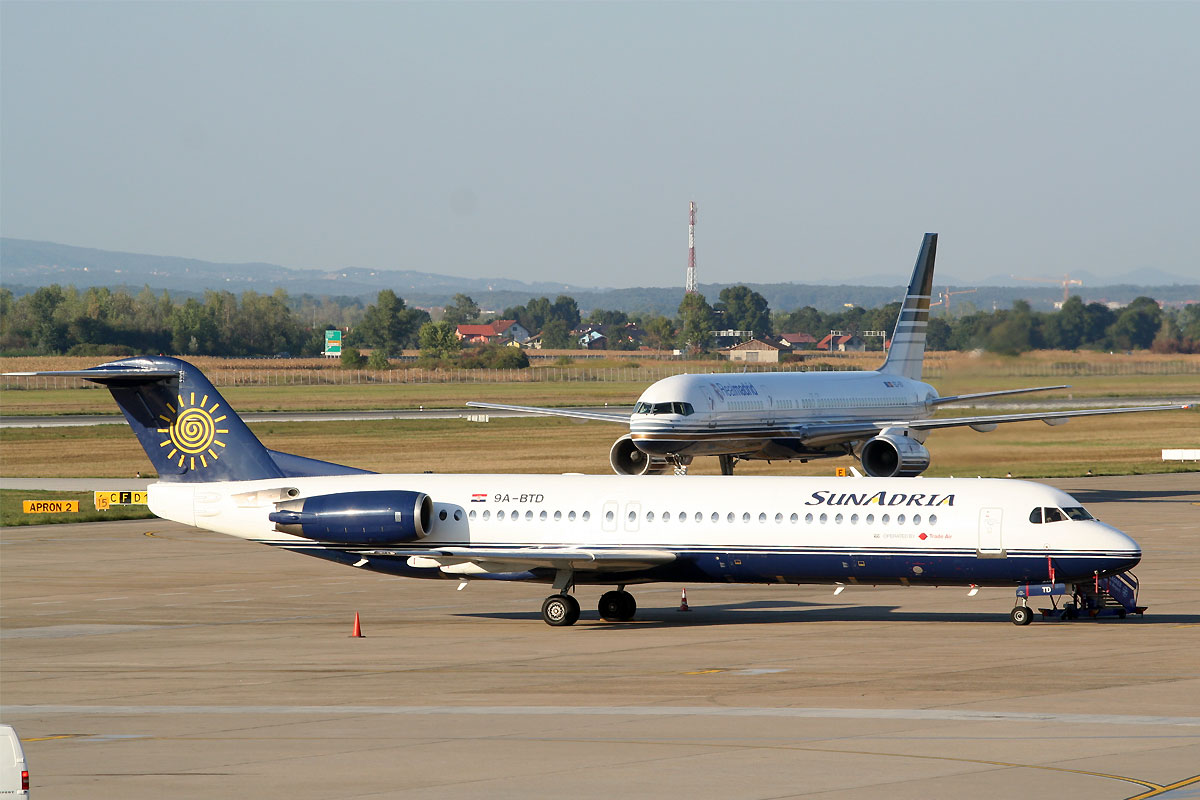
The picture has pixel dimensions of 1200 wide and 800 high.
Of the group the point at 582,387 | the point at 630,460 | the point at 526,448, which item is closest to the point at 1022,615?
the point at 630,460

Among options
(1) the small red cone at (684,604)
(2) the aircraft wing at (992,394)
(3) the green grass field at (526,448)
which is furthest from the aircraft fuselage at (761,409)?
(1) the small red cone at (684,604)

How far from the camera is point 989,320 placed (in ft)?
183

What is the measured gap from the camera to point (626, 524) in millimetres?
31969

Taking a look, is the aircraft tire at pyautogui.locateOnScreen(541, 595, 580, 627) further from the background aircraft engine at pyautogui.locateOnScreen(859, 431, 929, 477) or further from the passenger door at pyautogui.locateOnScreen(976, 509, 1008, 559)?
the background aircraft engine at pyautogui.locateOnScreen(859, 431, 929, 477)

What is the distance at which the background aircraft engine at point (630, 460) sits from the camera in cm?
5425

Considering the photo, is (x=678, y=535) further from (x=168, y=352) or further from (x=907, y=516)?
(x=168, y=352)

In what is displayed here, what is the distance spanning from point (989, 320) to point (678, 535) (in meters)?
28.2

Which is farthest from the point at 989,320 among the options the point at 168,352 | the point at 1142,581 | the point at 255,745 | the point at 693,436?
the point at 168,352

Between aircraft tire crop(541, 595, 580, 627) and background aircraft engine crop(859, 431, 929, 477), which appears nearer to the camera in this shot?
aircraft tire crop(541, 595, 580, 627)

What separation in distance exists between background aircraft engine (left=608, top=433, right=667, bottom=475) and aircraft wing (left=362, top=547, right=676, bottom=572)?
22.2 metres

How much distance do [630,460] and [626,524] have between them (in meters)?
22.9

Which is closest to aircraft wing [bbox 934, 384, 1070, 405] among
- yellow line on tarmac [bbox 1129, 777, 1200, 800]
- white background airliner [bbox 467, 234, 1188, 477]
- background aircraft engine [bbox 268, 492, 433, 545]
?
white background airliner [bbox 467, 234, 1188, 477]

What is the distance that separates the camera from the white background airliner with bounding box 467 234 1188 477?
172ft

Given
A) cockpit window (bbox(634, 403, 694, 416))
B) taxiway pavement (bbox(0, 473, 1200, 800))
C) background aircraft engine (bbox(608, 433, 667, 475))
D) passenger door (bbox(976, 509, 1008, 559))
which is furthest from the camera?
background aircraft engine (bbox(608, 433, 667, 475))
